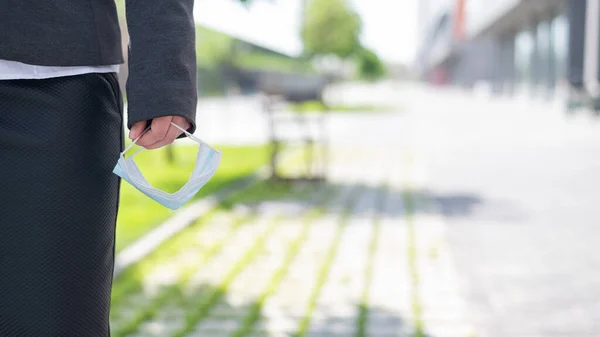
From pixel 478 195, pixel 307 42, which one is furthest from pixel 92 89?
pixel 307 42

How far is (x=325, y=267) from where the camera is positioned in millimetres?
5625

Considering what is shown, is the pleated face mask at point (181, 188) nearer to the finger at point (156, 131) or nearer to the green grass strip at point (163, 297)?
the finger at point (156, 131)

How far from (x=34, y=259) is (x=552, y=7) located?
123 ft

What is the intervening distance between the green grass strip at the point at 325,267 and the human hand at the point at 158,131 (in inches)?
98.7

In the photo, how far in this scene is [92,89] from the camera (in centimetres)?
172

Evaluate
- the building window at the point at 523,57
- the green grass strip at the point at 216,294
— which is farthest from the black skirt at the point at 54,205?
the building window at the point at 523,57

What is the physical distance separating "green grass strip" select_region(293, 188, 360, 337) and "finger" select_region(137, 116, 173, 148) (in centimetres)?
251

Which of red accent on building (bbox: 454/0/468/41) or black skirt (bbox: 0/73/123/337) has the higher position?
red accent on building (bbox: 454/0/468/41)

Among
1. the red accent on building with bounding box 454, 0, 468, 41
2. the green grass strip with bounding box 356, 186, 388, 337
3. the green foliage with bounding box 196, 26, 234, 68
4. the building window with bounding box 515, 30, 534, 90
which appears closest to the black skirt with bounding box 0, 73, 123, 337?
the green grass strip with bounding box 356, 186, 388, 337

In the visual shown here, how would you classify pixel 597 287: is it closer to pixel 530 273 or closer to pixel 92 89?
pixel 530 273

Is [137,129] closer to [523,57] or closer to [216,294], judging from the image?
[216,294]

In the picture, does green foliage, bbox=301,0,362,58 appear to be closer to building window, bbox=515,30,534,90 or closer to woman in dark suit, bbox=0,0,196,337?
building window, bbox=515,30,534,90

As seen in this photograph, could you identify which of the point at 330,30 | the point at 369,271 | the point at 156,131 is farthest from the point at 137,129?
the point at 330,30

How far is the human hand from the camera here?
171 centimetres
